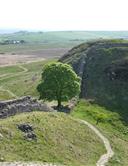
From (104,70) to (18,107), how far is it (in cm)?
5677

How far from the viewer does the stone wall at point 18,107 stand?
65812 mm

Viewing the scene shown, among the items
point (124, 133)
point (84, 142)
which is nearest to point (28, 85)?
point (124, 133)

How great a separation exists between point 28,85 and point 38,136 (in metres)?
82.7

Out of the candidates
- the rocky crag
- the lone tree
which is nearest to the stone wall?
the lone tree

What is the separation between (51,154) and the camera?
5300cm

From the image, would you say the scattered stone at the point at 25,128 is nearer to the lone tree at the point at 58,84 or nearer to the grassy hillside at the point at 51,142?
the grassy hillside at the point at 51,142

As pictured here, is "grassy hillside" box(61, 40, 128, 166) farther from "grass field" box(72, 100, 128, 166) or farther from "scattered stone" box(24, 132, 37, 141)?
"scattered stone" box(24, 132, 37, 141)

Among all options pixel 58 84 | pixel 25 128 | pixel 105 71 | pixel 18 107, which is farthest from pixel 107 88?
pixel 25 128

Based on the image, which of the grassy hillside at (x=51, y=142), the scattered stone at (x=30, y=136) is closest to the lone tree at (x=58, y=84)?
the grassy hillside at (x=51, y=142)

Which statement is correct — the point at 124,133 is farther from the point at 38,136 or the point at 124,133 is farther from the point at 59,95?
the point at 38,136

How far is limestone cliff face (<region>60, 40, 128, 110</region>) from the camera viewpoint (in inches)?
4345

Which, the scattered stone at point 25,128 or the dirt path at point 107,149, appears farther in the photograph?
the dirt path at point 107,149

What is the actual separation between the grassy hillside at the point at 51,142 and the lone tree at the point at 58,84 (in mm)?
24827

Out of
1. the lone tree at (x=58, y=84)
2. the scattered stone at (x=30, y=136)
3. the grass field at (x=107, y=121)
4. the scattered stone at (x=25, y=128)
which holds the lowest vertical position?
the grass field at (x=107, y=121)
